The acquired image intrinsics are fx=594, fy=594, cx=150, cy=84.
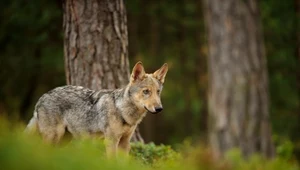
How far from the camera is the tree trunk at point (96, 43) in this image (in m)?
11.3

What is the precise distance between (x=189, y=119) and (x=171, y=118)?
410cm

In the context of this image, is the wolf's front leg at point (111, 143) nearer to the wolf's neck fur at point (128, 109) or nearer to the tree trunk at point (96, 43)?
the wolf's neck fur at point (128, 109)

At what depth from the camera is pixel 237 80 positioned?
9.39m

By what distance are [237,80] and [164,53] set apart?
17.9 metres

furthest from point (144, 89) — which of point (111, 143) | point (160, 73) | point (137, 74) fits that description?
point (111, 143)

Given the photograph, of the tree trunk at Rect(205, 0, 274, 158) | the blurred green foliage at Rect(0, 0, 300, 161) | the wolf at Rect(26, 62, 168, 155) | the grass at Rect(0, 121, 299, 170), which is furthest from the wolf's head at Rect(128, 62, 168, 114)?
the blurred green foliage at Rect(0, 0, 300, 161)

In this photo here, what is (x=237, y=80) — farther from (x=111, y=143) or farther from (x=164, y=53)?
(x=164, y=53)

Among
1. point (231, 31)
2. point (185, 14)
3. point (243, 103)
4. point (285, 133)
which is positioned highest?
point (185, 14)

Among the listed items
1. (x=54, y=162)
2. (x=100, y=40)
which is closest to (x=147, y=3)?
(x=100, y=40)

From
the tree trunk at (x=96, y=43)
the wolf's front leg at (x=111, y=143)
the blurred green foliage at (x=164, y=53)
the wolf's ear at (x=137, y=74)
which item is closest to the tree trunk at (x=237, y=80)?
the wolf's ear at (x=137, y=74)

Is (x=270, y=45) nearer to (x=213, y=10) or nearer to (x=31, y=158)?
(x=213, y=10)

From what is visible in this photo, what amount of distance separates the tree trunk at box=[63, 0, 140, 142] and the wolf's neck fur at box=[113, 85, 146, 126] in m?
1.38

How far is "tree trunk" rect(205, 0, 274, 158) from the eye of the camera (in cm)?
914

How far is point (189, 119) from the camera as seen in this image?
28500 millimetres
